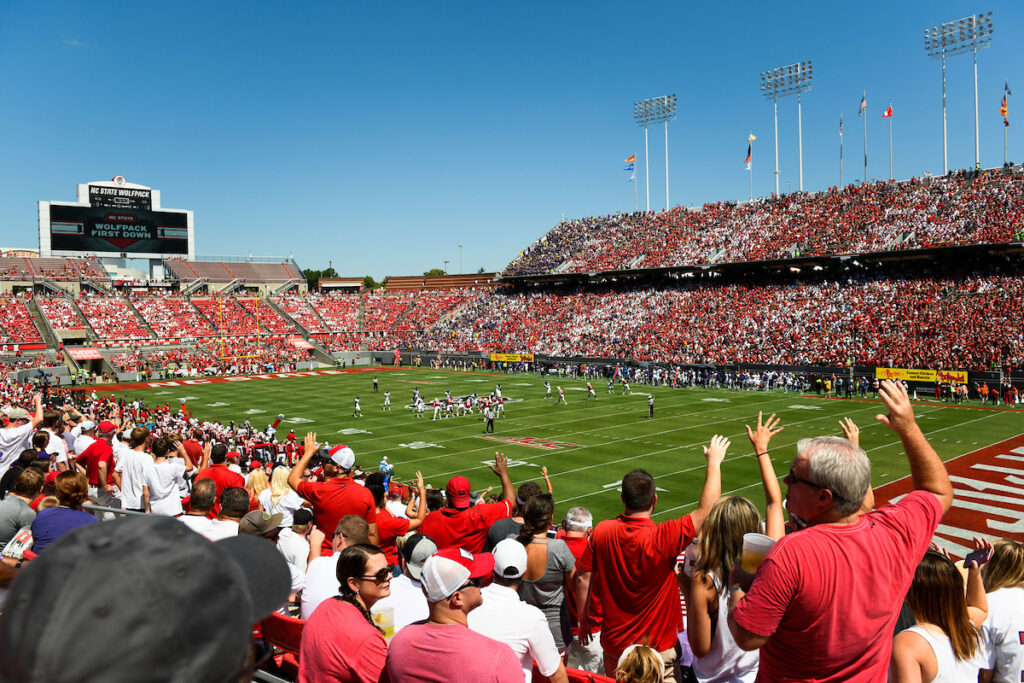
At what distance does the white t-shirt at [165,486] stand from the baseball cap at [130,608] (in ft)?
25.3

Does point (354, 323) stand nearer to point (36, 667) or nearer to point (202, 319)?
point (202, 319)

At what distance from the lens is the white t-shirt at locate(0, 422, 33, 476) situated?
29.1 ft

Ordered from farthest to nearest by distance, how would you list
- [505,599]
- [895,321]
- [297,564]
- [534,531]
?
[895,321] → [297,564] → [534,531] → [505,599]

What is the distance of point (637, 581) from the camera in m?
4.59

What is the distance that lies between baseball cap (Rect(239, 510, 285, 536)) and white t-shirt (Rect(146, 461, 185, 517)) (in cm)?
352

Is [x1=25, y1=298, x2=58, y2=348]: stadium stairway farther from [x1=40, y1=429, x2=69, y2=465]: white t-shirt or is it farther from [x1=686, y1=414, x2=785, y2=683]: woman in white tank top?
[x1=686, y1=414, x2=785, y2=683]: woman in white tank top

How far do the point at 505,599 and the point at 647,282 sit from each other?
60.3 m

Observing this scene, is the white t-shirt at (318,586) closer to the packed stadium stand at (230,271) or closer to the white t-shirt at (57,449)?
the white t-shirt at (57,449)

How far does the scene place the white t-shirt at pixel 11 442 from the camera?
8875 mm

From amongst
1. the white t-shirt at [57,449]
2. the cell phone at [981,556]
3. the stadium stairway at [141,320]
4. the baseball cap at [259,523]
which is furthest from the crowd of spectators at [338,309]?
the cell phone at [981,556]

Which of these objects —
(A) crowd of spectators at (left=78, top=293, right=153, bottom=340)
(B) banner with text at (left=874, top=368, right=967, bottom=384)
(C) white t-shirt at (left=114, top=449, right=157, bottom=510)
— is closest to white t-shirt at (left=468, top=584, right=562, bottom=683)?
(C) white t-shirt at (left=114, top=449, right=157, bottom=510)

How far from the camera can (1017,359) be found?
34094mm

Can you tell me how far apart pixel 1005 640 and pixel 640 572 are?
210cm

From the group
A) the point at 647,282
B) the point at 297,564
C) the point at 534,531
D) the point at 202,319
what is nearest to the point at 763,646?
the point at 534,531
